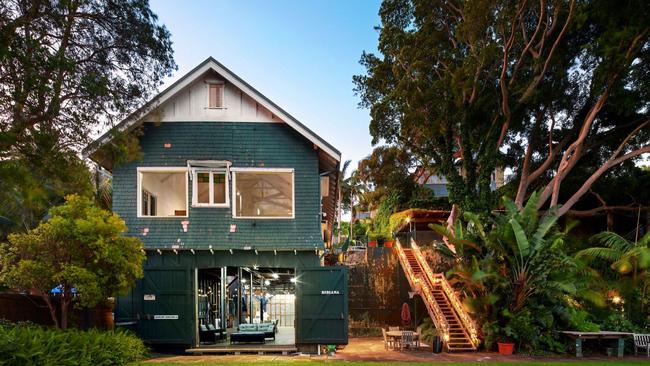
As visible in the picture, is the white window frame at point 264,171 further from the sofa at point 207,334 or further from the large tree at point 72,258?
the sofa at point 207,334

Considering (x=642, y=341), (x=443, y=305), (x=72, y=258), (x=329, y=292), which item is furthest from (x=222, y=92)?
(x=642, y=341)

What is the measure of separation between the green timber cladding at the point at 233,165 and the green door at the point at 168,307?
0.92 meters

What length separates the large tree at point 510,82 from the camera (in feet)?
57.5

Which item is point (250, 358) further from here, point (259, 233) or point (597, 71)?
point (597, 71)

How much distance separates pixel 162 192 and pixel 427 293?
10.5 metres

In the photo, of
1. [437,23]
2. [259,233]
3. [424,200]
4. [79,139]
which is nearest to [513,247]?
[259,233]

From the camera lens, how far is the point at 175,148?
1498cm

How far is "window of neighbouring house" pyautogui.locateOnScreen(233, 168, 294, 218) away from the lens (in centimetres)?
1497

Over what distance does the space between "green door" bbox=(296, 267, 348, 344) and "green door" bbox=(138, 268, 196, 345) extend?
3296mm

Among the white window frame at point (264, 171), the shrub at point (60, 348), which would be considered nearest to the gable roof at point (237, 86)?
the white window frame at point (264, 171)

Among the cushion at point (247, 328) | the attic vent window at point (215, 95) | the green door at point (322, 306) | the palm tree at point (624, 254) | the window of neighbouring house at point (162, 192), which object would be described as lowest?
the cushion at point (247, 328)

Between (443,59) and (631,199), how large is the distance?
1266cm

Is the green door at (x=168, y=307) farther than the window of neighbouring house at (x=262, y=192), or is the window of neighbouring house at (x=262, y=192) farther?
the window of neighbouring house at (x=262, y=192)

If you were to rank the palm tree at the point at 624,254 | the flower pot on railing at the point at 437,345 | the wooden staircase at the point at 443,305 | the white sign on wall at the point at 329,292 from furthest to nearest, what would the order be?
the palm tree at the point at 624,254 → the wooden staircase at the point at 443,305 → the flower pot on railing at the point at 437,345 → the white sign on wall at the point at 329,292
